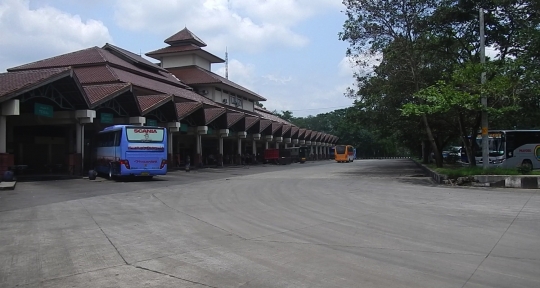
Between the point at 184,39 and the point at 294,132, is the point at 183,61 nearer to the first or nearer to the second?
the point at 184,39

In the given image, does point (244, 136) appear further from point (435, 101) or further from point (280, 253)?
point (280, 253)

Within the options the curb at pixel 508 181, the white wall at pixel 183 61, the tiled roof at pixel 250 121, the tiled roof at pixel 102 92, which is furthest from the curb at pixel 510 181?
the white wall at pixel 183 61

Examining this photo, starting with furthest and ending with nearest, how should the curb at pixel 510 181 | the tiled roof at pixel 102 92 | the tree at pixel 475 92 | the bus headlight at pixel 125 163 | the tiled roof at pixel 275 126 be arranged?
the tiled roof at pixel 275 126 < the tiled roof at pixel 102 92 < the bus headlight at pixel 125 163 < the tree at pixel 475 92 < the curb at pixel 510 181

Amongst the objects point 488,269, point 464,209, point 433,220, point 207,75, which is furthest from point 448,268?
point 207,75

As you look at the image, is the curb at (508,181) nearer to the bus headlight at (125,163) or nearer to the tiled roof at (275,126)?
the bus headlight at (125,163)

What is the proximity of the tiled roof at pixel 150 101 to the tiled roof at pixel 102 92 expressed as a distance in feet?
10.1

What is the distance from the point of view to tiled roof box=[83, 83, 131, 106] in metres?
26.5

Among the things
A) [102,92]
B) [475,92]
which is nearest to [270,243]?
[475,92]

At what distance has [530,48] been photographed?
2364cm

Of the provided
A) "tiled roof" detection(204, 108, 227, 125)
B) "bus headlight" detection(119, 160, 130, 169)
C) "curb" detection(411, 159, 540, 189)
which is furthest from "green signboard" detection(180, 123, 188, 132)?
"curb" detection(411, 159, 540, 189)

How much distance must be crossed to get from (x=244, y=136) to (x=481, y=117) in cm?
3056

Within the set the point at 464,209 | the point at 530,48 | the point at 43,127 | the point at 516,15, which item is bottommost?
the point at 464,209

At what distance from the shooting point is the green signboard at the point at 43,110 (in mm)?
23445

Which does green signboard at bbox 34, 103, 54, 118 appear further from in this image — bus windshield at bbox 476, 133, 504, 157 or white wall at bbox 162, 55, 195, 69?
white wall at bbox 162, 55, 195, 69
